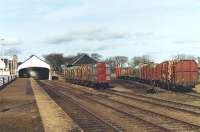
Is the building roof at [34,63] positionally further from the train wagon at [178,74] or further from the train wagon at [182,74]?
the train wagon at [182,74]

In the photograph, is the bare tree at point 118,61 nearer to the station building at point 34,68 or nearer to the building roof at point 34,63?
the station building at point 34,68

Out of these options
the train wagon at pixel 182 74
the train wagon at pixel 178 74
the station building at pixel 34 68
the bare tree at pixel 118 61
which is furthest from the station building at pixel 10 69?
the bare tree at pixel 118 61

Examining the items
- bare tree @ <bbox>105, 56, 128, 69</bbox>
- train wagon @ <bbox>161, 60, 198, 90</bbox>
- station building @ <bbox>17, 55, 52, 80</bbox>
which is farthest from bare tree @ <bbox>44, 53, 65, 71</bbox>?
train wagon @ <bbox>161, 60, 198, 90</bbox>

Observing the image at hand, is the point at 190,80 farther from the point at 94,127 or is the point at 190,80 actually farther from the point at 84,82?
the point at 94,127

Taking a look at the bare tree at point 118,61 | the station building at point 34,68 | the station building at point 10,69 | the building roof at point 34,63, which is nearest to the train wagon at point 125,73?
the station building at point 10,69

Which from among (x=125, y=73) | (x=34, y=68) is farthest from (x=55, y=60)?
(x=125, y=73)

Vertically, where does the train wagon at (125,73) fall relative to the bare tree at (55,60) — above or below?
below

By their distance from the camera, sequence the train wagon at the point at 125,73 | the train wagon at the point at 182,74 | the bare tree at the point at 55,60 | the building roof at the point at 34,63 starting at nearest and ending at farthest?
the train wagon at the point at 182,74 < the train wagon at the point at 125,73 < the building roof at the point at 34,63 < the bare tree at the point at 55,60

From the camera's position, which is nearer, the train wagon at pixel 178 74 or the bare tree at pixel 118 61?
the train wagon at pixel 178 74

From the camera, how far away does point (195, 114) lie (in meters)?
21.8

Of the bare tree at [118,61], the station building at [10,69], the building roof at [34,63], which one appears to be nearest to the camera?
the station building at [10,69]

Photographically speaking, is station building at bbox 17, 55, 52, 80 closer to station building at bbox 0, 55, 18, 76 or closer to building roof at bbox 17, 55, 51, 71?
building roof at bbox 17, 55, 51, 71

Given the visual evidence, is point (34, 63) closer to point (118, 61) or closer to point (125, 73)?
point (125, 73)

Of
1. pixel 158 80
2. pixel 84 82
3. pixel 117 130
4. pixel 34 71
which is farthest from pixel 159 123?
pixel 34 71
